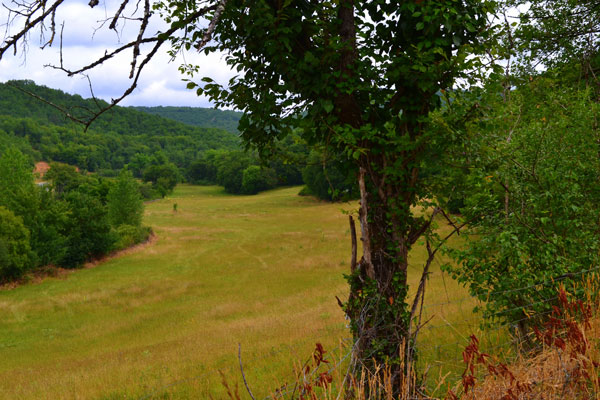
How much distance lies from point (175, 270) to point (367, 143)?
111 feet

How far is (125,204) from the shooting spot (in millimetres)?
53500

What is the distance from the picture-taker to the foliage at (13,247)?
33.6 m

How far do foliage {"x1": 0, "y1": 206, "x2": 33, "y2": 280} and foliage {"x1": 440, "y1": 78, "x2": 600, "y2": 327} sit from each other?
3720cm

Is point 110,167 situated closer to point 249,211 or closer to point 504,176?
point 249,211

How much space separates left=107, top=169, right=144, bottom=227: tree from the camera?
52.4 metres

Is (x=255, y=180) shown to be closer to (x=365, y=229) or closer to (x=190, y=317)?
(x=190, y=317)

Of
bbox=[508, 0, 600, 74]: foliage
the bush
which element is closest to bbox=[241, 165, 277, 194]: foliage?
the bush

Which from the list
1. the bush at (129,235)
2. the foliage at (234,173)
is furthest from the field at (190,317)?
the foliage at (234,173)

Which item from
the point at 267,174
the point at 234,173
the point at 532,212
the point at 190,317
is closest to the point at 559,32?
the point at 532,212

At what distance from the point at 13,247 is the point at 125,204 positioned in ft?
63.0

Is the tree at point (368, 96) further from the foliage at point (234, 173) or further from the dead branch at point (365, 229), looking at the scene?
the foliage at point (234, 173)

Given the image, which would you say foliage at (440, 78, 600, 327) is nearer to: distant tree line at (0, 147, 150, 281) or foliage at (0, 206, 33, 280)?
foliage at (0, 206, 33, 280)

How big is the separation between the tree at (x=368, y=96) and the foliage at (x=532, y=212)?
3.47ft

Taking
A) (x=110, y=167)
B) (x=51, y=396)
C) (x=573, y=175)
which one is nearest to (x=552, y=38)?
(x=573, y=175)
